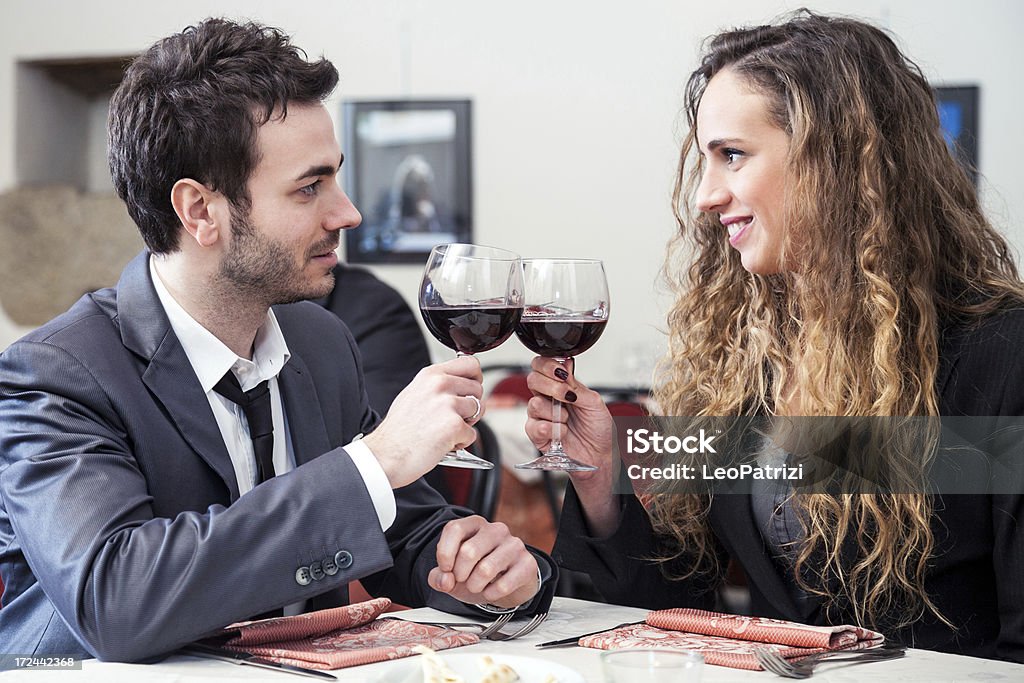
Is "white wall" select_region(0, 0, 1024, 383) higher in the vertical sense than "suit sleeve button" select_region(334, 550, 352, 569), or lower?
higher

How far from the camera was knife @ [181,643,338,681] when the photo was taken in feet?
3.60

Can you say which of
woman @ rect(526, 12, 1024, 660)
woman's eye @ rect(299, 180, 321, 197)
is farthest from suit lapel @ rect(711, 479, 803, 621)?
woman's eye @ rect(299, 180, 321, 197)

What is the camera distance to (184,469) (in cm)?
143

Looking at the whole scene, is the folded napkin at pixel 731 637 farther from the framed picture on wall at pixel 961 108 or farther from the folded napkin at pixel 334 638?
the framed picture on wall at pixel 961 108

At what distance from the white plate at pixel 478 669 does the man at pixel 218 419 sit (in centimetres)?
19

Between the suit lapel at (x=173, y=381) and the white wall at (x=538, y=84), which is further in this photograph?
the white wall at (x=538, y=84)

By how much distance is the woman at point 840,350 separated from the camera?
1.47m

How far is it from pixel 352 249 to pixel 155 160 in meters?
4.22

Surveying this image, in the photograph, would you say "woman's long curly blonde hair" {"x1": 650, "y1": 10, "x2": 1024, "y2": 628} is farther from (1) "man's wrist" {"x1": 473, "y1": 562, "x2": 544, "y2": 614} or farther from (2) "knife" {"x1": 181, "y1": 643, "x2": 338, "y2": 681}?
(2) "knife" {"x1": 181, "y1": 643, "x2": 338, "y2": 681}

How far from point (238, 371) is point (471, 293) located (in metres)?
0.47

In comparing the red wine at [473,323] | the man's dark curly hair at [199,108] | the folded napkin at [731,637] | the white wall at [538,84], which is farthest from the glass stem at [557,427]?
the white wall at [538,84]

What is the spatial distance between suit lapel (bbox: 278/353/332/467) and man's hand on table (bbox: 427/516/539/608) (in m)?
0.33

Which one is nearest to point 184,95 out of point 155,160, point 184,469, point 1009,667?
point 155,160

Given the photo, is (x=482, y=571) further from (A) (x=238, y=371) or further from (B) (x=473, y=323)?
(A) (x=238, y=371)
